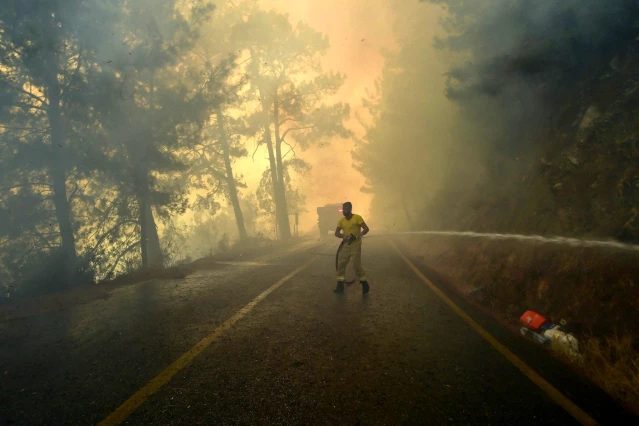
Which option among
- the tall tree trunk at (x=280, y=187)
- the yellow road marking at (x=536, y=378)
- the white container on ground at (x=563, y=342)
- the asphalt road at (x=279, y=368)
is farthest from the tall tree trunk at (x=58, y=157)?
the tall tree trunk at (x=280, y=187)

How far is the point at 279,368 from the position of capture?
3342 millimetres

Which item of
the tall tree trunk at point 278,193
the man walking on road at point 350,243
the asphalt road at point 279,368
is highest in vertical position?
the tall tree trunk at point 278,193

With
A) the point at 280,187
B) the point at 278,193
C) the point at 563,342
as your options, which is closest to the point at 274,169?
the point at 280,187

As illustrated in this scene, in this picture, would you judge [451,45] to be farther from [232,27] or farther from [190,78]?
[232,27]

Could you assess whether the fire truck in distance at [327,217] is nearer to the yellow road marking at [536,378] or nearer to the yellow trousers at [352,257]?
the yellow trousers at [352,257]

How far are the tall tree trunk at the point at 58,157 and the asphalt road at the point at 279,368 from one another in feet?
18.4

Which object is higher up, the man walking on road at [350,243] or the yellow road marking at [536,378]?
the man walking on road at [350,243]

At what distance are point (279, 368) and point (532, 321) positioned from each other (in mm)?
3655

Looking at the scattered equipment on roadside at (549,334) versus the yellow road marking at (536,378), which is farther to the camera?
the scattered equipment on roadside at (549,334)

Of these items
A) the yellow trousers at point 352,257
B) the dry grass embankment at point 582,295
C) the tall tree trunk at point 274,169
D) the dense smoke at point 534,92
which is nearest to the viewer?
the dry grass embankment at point 582,295

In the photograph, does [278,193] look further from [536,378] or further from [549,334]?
[536,378]

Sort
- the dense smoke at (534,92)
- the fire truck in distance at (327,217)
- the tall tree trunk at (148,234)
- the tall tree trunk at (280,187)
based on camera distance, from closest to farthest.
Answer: the dense smoke at (534,92) → the tall tree trunk at (148,234) → the tall tree trunk at (280,187) → the fire truck in distance at (327,217)

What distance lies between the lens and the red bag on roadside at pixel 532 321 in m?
4.51

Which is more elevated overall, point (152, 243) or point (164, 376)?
point (152, 243)
